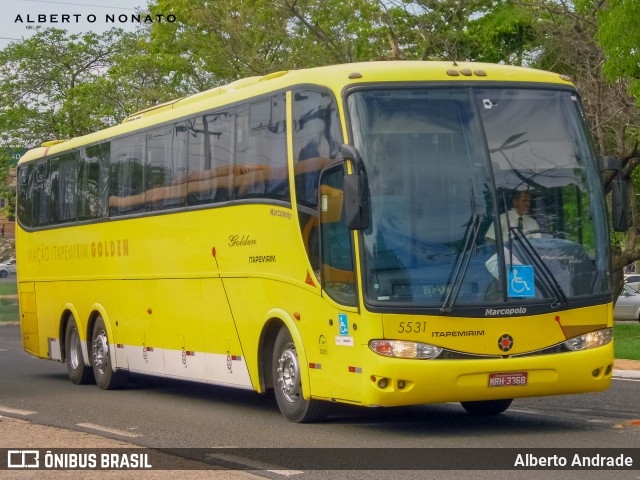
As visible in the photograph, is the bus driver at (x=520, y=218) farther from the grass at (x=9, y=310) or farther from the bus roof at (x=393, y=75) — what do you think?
the grass at (x=9, y=310)

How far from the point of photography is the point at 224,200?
14.3 meters

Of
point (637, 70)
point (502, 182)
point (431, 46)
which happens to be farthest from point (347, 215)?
point (431, 46)

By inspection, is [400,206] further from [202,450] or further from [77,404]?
[77,404]

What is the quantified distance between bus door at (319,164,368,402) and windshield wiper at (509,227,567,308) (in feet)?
4.86

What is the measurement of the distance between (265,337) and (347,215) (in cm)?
275

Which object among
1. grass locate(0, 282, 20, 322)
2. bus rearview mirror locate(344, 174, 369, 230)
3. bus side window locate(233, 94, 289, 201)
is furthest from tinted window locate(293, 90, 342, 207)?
grass locate(0, 282, 20, 322)

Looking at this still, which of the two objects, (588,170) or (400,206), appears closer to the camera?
(400,206)

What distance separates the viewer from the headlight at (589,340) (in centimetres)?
1164

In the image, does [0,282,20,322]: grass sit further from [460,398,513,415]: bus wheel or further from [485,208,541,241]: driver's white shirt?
[485,208,541,241]: driver's white shirt

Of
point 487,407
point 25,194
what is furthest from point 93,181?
point 487,407

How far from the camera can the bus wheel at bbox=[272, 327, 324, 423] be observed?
12.6 m

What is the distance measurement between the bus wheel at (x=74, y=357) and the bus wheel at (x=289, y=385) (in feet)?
21.7

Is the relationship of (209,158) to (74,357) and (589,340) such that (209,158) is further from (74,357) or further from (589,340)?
(74,357)

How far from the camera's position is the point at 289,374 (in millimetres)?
12898
